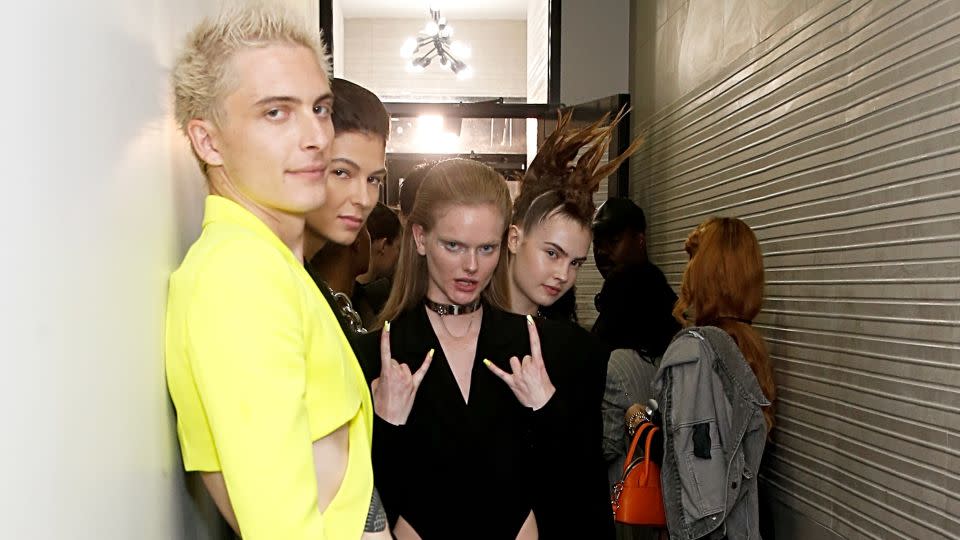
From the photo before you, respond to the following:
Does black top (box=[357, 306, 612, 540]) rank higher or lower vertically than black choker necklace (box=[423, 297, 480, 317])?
lower

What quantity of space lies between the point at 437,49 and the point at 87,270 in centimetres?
852

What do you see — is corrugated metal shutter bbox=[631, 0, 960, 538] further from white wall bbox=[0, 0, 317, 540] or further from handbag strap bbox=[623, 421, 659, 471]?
white wall bbox=[0, 0, 317, 540]

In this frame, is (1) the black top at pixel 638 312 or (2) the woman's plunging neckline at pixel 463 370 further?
(1) the black top at pixel 638 312

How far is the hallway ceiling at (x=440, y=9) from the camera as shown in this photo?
9.23 m

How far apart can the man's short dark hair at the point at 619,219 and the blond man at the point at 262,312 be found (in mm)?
3212

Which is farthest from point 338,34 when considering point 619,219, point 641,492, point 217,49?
point 217,49

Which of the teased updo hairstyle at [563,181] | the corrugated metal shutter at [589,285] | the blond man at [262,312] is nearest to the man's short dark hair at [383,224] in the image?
the teased updo hairstyle at [563,181]

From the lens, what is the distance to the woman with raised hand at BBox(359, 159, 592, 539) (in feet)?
6.64

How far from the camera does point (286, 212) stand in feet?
4.21

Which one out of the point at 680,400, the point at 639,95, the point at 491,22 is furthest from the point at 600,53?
the point at 680,400

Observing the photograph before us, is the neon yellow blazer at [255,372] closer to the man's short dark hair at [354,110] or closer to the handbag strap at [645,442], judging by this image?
the man's short dark hair at [354,110]

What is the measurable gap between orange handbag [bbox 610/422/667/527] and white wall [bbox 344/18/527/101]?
642 cm

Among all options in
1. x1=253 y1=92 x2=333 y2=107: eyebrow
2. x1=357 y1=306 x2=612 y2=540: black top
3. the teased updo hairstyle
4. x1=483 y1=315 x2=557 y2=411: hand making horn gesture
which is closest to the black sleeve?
x1=357 y1=306 x2=612 y2=540: black top

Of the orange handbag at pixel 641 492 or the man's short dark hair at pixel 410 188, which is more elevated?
the man's short dark hair at pixel 410 188
